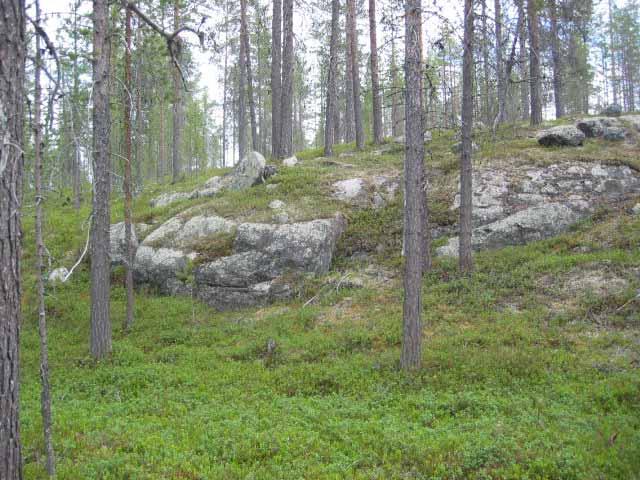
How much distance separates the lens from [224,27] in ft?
81.1

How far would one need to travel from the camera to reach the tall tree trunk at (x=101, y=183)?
10.3m

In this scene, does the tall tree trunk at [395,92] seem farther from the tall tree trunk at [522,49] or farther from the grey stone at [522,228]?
the grey stone at [522,228]

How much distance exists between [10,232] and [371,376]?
22.0ft

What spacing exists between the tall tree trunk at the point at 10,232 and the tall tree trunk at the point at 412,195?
6.52 metres

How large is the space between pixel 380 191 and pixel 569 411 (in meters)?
11.9

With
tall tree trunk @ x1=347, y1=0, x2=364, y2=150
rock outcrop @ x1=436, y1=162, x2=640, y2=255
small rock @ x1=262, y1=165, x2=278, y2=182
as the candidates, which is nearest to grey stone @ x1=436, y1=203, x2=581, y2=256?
rock outcrop @ x1=436, y1=162, x2=640, y2=255

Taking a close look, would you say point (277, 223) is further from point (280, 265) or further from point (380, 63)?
point (380, 63)

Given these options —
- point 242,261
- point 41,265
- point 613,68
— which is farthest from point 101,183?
point 613,68

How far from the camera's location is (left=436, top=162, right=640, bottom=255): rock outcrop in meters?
14.4

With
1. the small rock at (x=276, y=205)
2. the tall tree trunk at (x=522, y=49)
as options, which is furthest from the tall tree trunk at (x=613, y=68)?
the small rock at (x=276, y=205)

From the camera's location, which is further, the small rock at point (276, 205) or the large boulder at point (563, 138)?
the large boulder at point (563, 138)

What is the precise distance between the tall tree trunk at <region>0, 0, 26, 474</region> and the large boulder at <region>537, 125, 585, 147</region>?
18594 millimetres

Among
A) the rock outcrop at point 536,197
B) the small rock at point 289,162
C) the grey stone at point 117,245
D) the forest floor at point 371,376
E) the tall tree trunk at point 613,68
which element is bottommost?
the forest floor at point 371,376

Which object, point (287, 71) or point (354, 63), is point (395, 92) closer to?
point (287, 71)
